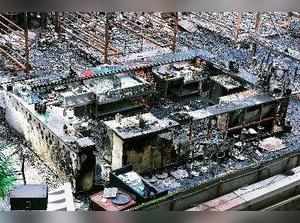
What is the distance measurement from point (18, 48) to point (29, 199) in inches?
203

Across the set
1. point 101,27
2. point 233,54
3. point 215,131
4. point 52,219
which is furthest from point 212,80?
point 52,219

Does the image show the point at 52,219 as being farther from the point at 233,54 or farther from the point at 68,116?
the point at 233,54

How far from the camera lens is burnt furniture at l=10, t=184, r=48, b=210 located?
A: 409 centimetres

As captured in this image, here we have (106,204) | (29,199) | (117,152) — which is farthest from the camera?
(117,152)

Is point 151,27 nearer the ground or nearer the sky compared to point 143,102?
nearer the sky

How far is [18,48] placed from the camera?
909 centimetres

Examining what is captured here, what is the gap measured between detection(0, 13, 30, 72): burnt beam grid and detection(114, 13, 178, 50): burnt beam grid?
1.81 metres

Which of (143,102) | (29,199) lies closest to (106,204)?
(29,199)

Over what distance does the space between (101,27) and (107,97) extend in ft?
9.55

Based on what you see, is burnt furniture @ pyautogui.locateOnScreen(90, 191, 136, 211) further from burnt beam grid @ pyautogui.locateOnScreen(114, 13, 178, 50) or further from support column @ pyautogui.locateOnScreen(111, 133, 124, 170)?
burnt beam grid @ pyautogui.locateOnScreen(114, 13, 178, 50)

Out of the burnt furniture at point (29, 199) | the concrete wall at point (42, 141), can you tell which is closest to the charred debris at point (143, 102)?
the concrete wall at point (42, 141)

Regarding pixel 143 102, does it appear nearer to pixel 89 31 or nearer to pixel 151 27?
pixel 89 31

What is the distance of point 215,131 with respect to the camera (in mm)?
7113

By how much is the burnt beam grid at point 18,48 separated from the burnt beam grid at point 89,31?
2.65ft
